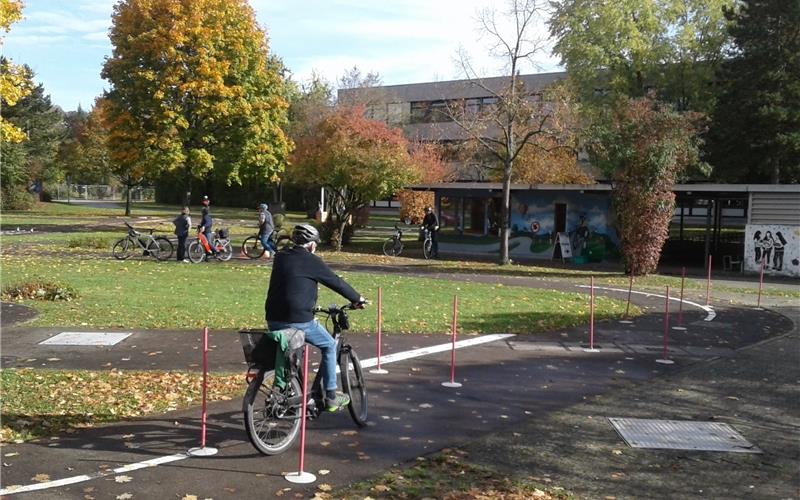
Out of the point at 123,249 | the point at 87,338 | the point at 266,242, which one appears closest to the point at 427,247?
the point at 266,242

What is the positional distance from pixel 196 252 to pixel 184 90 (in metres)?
16.3

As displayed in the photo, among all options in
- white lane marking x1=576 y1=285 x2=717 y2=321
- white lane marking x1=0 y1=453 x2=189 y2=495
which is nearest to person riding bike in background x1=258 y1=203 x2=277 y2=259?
white lane marking x1=576 y1=285 x2=717 y2=321

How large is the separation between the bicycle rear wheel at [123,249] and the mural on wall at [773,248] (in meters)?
21.3

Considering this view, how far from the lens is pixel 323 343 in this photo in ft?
21.5

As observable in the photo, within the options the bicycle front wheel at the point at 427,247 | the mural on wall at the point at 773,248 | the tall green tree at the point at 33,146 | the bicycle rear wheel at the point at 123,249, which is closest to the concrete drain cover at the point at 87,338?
the bicycle rear wheel at the point at 123,249

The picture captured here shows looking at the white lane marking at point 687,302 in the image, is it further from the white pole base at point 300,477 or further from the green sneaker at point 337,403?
the white pole base at point 300,477

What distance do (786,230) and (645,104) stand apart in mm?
6670

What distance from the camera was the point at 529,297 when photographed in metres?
17.4

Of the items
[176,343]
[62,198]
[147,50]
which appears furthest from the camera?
[62,198]

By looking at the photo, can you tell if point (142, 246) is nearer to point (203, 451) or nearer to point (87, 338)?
point (87, 338)

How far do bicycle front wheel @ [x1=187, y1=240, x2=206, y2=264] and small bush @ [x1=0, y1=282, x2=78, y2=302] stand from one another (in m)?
8.46

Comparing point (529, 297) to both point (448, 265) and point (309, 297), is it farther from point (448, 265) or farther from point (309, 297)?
point (309, 297)

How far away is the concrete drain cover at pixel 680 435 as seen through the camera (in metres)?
6.70

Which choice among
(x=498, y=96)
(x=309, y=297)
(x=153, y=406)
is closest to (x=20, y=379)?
(x=153, y=406)
